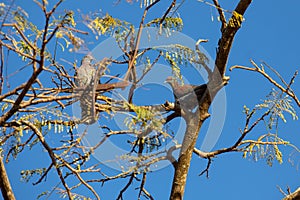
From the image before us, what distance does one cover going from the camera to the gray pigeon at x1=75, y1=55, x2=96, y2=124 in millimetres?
782

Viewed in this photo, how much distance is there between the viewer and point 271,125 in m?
1.27

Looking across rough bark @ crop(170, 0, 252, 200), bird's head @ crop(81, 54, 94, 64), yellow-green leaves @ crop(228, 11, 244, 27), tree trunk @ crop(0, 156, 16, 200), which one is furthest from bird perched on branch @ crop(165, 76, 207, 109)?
tree trunk @ crop(0, 156, 16, 200)

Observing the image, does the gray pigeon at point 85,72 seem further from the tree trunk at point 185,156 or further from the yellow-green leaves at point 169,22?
the tree trunk at point 185,156

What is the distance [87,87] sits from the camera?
78 cm

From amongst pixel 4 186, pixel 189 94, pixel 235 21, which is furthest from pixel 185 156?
pixel 4 186

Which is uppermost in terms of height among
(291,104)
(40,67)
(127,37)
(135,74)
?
(291,104)

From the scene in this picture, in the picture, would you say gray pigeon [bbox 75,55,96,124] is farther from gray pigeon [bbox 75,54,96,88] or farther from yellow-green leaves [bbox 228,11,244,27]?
yellow-green leaves [bbox 228,11,244,27]

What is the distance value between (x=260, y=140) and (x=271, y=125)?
0.20 ft

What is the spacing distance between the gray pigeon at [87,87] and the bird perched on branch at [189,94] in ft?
1.27

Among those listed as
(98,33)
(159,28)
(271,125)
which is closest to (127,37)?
(159,28)

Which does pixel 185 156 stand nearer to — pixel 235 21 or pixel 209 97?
pixel 209 97

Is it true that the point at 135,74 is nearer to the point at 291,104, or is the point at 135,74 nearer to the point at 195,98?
the point at 195,98

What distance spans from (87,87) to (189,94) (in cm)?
50

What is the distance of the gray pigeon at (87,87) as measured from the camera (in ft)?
2.57
